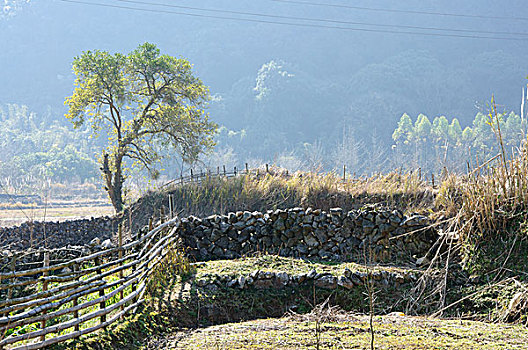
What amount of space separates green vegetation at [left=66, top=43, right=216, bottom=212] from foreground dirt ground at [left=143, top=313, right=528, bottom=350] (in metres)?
12.2

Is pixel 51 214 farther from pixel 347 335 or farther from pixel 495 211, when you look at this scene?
pixel 347 335

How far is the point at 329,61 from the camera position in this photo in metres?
95.1

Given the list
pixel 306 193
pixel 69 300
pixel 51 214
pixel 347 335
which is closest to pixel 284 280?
pixel 347 335

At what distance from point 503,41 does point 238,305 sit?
3916 inches

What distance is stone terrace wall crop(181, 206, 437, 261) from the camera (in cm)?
735

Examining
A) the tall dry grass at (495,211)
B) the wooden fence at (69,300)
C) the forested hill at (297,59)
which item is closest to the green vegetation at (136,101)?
the wooden fence at (69,300)

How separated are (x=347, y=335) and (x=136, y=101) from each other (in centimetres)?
1424

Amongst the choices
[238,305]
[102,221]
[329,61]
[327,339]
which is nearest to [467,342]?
[327,339]

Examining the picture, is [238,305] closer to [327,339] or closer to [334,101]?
[327,339]

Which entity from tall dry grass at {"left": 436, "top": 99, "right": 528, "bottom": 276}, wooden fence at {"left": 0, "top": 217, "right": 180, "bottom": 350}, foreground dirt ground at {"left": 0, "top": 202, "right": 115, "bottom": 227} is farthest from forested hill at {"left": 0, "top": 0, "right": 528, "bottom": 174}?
wooden fence at {"left": 0, "top": 217, "right": 180, "bottom": 350}

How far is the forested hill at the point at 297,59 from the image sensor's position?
74.4m

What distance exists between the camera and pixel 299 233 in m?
7.50

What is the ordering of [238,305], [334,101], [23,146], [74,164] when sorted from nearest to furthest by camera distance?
[238,305], [74,164], [23,146], [334,101]

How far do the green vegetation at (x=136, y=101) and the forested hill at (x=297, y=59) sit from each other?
44.2m
